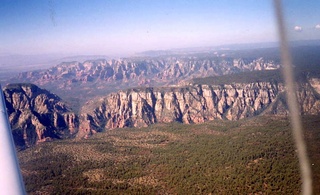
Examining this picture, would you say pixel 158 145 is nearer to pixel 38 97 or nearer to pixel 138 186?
pixel 138 186

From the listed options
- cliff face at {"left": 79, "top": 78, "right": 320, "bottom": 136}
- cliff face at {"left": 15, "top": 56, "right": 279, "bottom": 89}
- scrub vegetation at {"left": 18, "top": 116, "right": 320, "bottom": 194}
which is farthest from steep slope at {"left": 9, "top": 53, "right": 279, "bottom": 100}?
scrub vegetation at {"left": 18, "top": 116, "right": 320, "bottom": 194}

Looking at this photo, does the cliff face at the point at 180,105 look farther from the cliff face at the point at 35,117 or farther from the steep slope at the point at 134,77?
the steep slope at the point at 134,77

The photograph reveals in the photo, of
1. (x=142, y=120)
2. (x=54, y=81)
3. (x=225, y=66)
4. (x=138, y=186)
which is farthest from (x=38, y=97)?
(x=225, y=66)

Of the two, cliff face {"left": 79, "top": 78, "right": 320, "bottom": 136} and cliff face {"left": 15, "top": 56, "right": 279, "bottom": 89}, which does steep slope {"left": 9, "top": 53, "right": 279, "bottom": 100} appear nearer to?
cliff face {"left": 15, "top": 56, "right": 279, "bottom": 89}

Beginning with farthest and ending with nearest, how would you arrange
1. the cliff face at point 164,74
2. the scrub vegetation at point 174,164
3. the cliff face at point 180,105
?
1. the cliff face at point 164,74
2. the cliff face at point 180,105
3. the scrub vegetation at point 174,164

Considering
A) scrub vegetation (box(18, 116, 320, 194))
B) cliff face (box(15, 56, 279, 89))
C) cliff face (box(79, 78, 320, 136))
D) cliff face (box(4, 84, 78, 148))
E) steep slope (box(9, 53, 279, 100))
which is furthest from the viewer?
cliff face (box(15, 56, 279, 89))

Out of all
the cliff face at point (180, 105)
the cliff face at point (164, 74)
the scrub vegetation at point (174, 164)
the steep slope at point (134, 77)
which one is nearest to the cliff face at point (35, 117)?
the cliff face at point (180, 105)

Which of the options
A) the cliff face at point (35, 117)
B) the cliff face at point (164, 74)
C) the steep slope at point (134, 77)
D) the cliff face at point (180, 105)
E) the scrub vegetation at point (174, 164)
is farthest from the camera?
the cliff face at point (164, 74)
